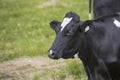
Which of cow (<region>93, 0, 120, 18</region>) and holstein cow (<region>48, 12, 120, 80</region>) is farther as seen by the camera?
→ cow (<region>93, 0, 120, 18</region>)

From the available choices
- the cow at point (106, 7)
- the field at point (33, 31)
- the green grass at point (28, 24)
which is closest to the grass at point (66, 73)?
the field at point (33, 31)

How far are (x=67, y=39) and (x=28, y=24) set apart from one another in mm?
9700

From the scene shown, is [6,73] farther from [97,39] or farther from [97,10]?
[97,39]

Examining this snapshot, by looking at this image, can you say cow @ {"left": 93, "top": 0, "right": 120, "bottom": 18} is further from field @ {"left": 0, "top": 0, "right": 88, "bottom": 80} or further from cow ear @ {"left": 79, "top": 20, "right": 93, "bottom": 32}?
cow ear @ {"left": 79, "top": 20, "right": 93, "bottom": 32}

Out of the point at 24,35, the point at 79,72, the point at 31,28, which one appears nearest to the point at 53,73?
the point at 79,72

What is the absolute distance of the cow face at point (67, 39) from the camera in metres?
7.48

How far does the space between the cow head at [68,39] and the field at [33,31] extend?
7.28ft

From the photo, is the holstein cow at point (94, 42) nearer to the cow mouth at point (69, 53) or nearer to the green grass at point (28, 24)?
the cow mouth at point (69, 53)

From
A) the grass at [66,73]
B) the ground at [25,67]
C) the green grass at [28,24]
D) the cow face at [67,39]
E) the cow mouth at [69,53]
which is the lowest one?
the green grass at [28,24]

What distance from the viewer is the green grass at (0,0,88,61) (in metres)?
12.9

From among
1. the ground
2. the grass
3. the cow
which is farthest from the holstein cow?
the ground

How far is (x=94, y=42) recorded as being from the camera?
7.84 meters

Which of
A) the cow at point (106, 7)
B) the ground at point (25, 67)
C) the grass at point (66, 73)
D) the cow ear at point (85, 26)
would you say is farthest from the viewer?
the ground at point (25, 67)

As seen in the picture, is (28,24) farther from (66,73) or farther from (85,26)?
(85,26)
